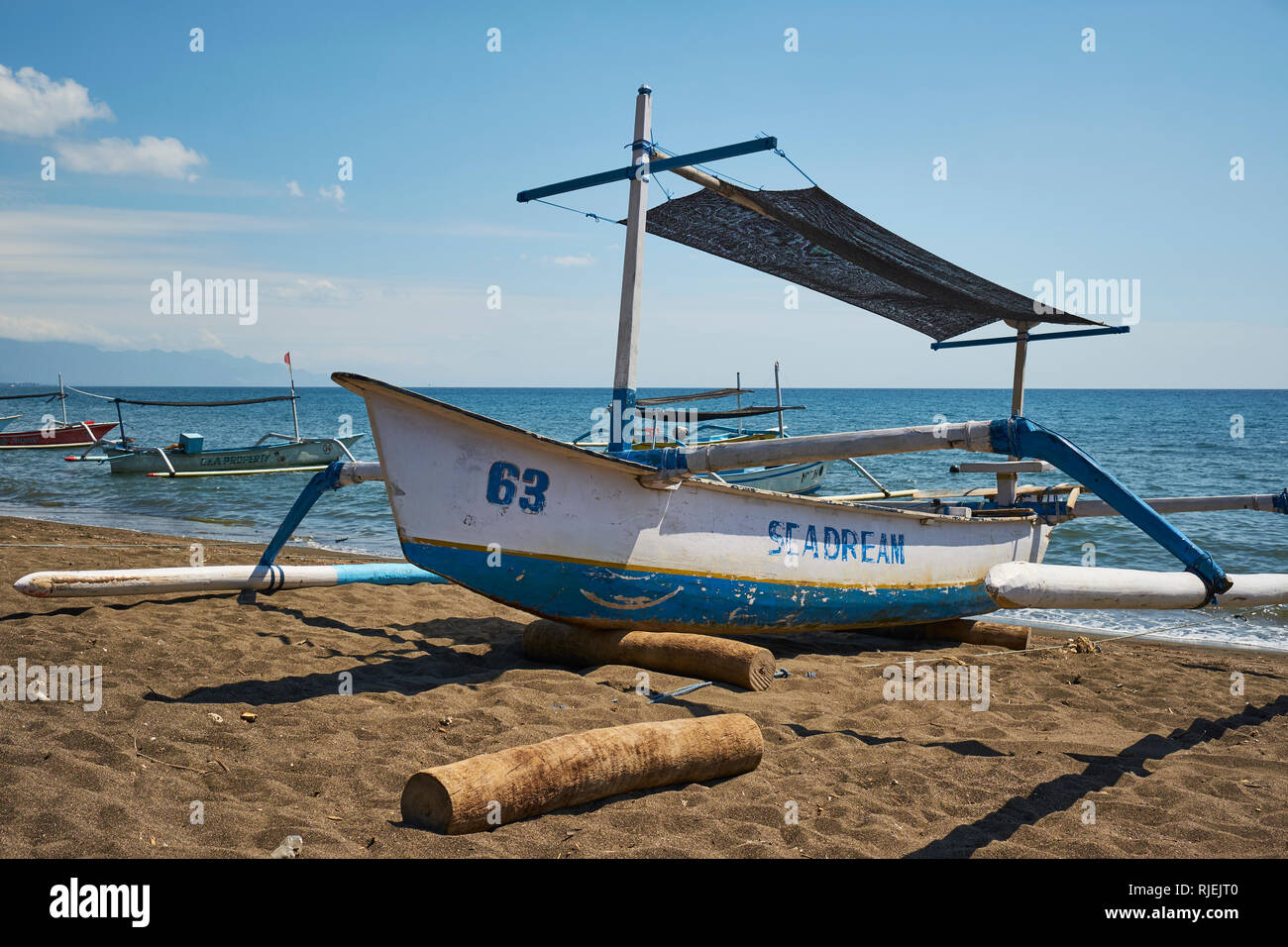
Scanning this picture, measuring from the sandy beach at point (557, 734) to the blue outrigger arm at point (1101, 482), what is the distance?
1.13 meters

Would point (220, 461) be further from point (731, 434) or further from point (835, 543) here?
point (835, 543)

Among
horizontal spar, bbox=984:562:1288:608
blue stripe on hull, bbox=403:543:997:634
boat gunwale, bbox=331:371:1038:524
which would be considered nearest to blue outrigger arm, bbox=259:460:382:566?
boat gunwale, bbox=331:371:1038:524

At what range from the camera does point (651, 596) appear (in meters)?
6.16

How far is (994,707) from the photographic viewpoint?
237 inches

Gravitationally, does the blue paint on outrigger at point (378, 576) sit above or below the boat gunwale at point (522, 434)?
below

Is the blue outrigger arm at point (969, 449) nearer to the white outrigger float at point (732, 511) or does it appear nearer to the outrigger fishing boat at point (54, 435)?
the white outrigger float at point (732, 511)

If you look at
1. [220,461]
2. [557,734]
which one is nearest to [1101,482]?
[557,734]

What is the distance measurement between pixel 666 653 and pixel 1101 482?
121 inches

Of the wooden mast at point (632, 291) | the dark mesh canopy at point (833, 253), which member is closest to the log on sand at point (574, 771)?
the wooden mast at point (632, 291)

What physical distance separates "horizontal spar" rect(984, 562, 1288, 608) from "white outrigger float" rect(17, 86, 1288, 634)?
0.04ft

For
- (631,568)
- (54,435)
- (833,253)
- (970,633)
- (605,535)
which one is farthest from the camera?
(54,435)

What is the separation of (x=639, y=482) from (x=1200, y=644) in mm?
7147

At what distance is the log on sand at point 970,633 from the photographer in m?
8.05
